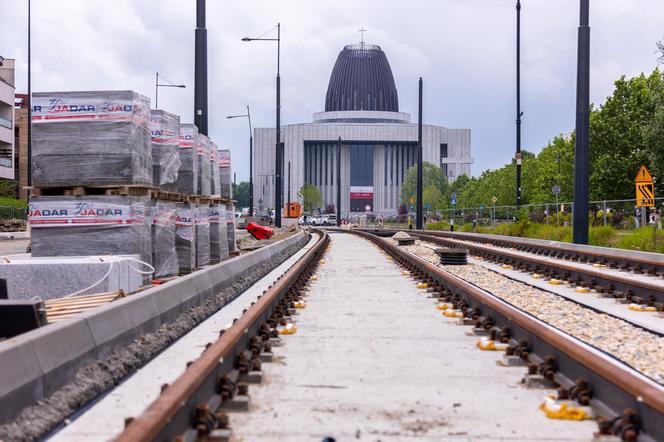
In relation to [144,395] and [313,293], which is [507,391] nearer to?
[144,395]

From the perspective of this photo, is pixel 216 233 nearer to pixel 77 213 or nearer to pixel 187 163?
pixel 187 163

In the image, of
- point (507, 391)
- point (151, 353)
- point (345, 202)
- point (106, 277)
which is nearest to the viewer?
point (507, 391)

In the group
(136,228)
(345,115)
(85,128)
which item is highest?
(345,115)

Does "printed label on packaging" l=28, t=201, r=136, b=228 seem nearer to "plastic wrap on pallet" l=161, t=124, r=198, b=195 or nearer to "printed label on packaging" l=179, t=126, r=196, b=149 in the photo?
"plastic wrap on pallet" l=161, t=124, r=198, b=195

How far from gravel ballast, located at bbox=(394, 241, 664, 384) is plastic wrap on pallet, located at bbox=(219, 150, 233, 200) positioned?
10002 mm

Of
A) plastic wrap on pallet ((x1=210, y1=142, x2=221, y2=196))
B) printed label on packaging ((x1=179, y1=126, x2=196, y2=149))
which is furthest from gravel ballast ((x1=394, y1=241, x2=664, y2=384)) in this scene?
plastic wrap on pallet ((x1=210, y1=142, x2=221, y2=196))

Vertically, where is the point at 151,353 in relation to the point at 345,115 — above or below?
below

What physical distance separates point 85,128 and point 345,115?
6681 inches

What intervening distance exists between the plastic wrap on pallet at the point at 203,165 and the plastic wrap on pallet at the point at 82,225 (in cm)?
545

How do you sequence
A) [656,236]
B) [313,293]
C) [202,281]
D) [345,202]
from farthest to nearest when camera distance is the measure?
[345,202], [656,236], [313,293], [202,281]

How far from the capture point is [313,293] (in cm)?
1296

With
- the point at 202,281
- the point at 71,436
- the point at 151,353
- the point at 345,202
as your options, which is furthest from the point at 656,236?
the point at 345,202

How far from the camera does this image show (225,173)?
22.7m

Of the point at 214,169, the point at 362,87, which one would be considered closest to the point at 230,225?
the point at 214,169
